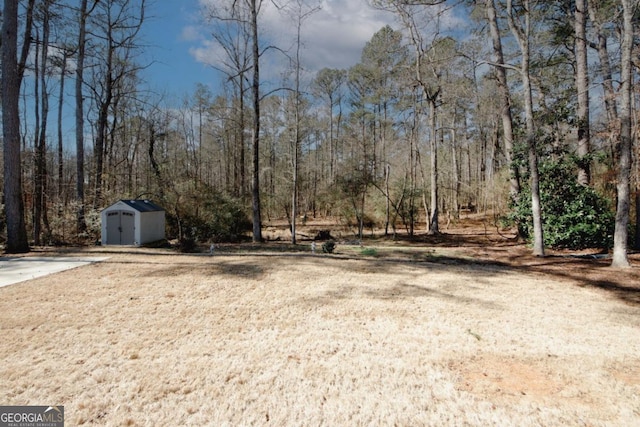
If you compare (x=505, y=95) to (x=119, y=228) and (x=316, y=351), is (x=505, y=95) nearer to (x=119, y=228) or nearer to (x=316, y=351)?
(x=316, y=351)

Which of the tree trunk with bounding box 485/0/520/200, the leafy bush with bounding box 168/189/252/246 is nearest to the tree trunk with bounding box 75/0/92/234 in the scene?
the leafy bush with bounding box 168/189/252/246

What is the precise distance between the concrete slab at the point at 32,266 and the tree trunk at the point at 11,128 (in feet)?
4.11

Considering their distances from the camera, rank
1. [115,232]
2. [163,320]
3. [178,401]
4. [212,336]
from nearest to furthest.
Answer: [178,401] → [212,336] → [163,320] → [115,232]

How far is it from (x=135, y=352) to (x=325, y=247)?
664 cm

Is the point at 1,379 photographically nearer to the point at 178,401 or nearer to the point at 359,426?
the point at 178,401

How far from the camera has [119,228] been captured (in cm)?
1046

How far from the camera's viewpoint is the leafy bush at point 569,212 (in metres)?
8.37

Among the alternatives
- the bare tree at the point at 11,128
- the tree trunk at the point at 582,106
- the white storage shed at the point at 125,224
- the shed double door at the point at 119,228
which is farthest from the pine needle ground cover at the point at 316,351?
the tree trunk at the point at 582,106

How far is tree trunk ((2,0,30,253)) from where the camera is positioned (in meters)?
7.83

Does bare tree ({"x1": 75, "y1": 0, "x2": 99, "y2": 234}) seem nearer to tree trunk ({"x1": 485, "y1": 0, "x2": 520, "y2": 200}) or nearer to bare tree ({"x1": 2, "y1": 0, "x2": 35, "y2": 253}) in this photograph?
bare tree ({"x1": 2, "y1": 0, "x2": 35, "y2": 253})

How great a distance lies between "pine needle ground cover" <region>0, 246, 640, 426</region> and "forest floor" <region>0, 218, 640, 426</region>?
2cm

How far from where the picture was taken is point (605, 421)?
2.13 metres

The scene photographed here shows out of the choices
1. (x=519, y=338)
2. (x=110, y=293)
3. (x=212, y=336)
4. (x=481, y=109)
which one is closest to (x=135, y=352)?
(x=212, y=336)

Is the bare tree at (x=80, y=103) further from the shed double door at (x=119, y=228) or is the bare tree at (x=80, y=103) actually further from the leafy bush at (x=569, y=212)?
the leafy bush at (x=569, y=212)
